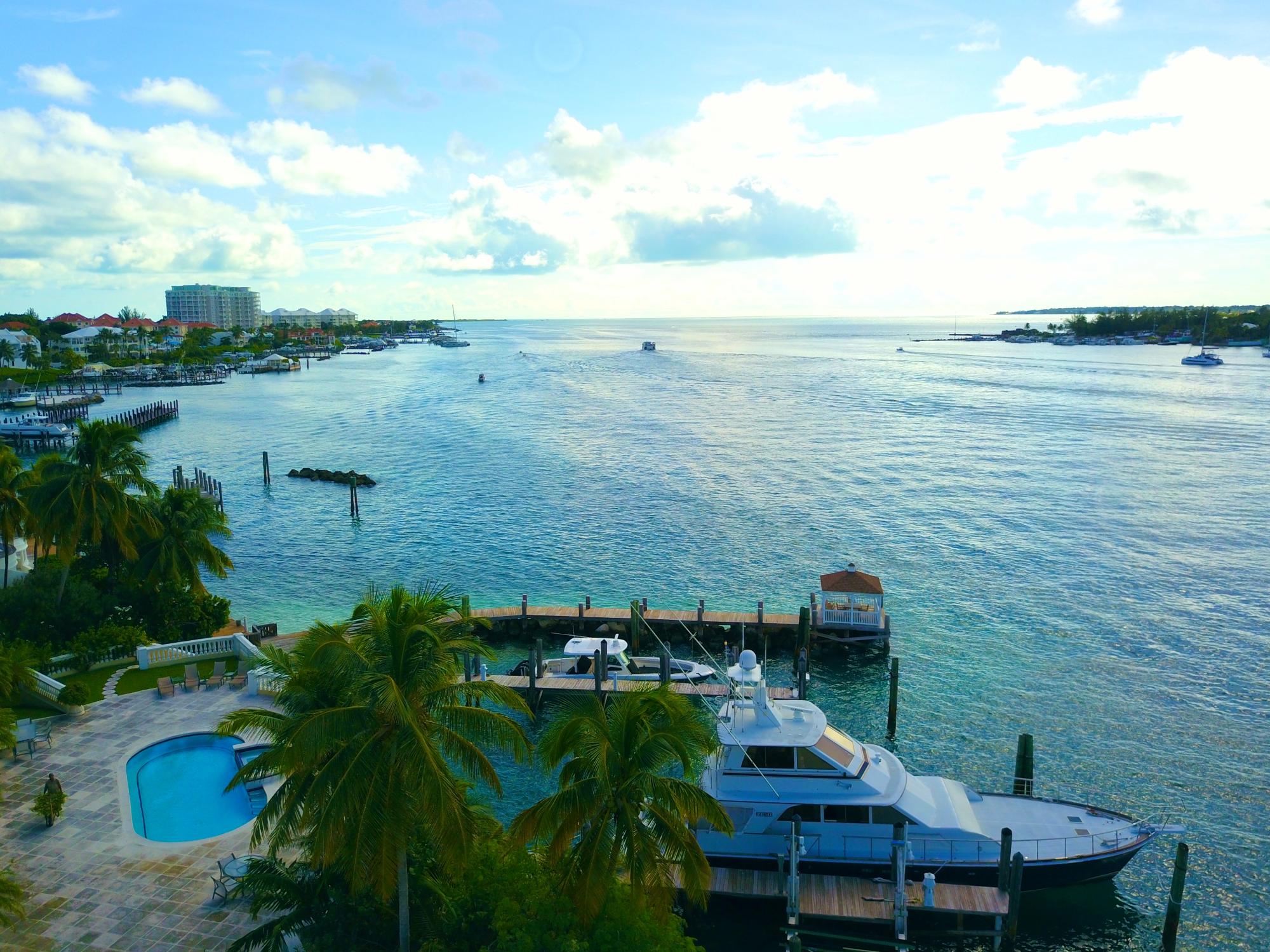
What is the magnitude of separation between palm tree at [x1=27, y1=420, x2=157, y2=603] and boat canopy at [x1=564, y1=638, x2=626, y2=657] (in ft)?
60.2

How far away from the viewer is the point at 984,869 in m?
22.2

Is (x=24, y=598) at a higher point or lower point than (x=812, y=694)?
higher

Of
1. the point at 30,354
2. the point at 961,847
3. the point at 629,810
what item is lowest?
the point at 961,847

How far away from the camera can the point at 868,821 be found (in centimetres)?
2241

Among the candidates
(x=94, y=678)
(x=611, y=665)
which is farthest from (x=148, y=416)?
(x=611, y=665)

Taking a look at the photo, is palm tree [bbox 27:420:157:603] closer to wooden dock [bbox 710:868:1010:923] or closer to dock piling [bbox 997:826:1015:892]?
wooden dock [bbox 710:868:1010:923]

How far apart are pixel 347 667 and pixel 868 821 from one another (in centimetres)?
1481

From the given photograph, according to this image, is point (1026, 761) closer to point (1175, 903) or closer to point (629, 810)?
point (1175, 903)

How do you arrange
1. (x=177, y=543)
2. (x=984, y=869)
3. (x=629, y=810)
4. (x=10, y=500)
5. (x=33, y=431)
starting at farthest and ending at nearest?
(x=33, y=431), (x=177, y=543), (x=10, y=500), (x=984, y=869), (x=629, y=810)

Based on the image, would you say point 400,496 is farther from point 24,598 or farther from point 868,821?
point 868,821

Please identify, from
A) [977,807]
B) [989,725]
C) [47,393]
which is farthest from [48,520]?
[47,393]

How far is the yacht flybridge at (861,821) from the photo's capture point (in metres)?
22.3

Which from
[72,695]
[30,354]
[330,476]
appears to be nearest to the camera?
[72,695]

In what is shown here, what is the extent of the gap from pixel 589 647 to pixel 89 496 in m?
20.9
